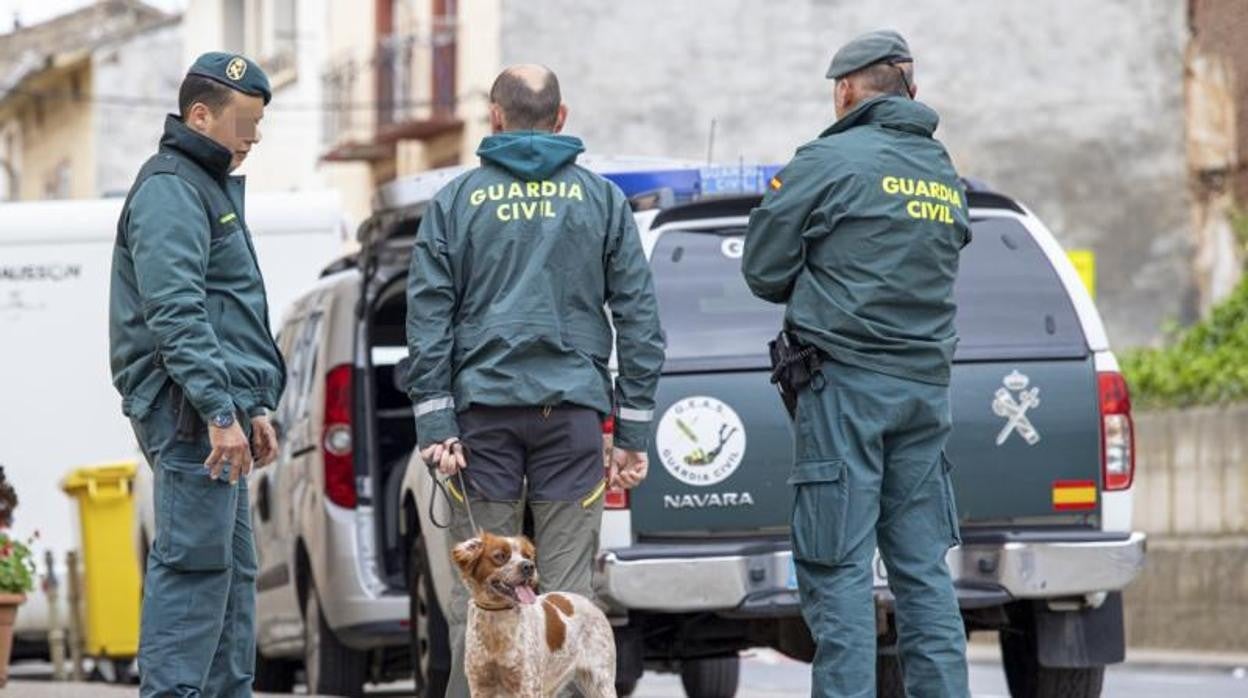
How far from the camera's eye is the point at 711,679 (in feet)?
46.7

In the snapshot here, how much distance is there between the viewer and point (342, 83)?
38.2m

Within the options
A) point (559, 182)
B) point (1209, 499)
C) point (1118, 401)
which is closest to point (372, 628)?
point (1118, 401)

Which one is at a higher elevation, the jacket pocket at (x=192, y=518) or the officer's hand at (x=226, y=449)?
the officer's hand at (x=226, y=449)

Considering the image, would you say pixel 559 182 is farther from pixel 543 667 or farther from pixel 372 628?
pixel 372 628

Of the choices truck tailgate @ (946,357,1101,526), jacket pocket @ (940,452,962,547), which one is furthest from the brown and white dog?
truck tailgate @ (946,357,1101,526)

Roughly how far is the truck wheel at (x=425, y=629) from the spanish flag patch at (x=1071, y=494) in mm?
2205

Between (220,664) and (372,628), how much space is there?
164 inches

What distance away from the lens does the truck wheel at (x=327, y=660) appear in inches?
496

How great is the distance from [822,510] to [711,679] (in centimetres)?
631

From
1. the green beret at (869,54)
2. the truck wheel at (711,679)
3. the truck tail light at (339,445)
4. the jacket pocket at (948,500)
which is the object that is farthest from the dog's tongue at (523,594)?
the truck wheel at (711,679)

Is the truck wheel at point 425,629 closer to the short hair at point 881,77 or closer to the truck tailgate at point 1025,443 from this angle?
the truck tailgate at point 1025,443

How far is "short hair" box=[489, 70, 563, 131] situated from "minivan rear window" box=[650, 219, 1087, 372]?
1753 mm

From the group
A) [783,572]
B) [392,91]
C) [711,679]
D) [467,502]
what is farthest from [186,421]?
[392,91]

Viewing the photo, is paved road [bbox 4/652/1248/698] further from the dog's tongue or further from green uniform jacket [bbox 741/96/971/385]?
green uniform jacket [bbox 741/96/971/385]
